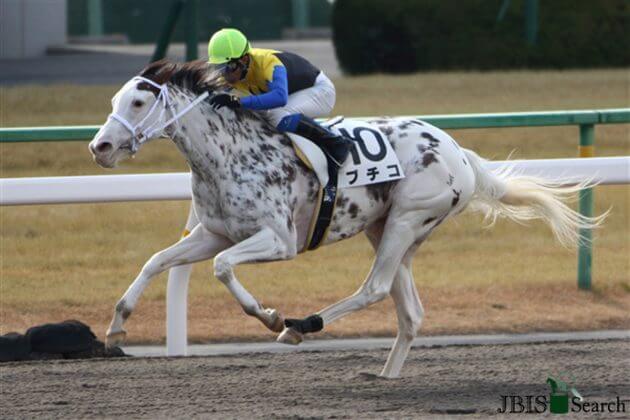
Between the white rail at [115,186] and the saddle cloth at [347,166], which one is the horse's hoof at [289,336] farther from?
the white rail at [115,186]

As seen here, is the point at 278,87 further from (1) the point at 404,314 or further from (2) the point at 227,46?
(1) the point at 404,314

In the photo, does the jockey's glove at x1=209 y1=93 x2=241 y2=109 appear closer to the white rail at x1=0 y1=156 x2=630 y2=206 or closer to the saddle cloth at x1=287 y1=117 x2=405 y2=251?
the saddle cloth at x1=287 y1=117 x2=405 y2=251

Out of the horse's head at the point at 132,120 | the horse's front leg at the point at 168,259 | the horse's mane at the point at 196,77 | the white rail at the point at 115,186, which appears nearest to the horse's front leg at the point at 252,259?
the horse's front leg at the point at 168,259

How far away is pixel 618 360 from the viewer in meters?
6.49

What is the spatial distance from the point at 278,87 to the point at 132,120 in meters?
0.67

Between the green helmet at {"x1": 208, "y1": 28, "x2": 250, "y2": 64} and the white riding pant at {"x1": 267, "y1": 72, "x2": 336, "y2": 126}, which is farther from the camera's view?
the white riding pant at {"x1": 267, "y1": 72, "x2": 336, "y2": 126}

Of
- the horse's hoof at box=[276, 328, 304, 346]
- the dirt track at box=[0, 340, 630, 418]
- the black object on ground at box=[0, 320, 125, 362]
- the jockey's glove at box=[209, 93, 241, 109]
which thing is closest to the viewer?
the dirt track at box=[0, 340, 630, 418]

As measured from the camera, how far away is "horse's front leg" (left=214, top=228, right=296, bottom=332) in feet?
18.7

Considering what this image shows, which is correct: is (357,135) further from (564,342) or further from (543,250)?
(543,250)

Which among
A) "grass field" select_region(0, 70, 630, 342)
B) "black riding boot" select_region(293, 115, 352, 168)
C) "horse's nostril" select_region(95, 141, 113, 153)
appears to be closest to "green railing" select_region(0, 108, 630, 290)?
"grass field" select_region(0, 70, 630, 342)

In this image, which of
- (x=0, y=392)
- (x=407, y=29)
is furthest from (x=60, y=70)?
(x=0, y=392)

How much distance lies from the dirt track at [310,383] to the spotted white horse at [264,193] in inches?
10.2

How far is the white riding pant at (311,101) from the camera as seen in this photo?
20.4ft

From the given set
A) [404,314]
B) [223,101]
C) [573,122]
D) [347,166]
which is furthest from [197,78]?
[573,122]
